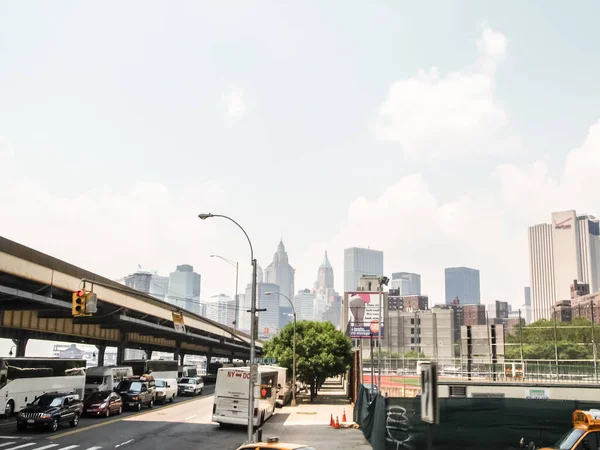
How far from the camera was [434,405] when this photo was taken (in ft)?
29.0

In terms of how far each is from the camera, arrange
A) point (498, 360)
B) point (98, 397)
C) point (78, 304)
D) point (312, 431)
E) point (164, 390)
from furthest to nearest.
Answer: point (498, 360)
point (164, 390)
point (98, 397)
point (312, 431)
point (78, 304)

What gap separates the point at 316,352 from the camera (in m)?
58.2

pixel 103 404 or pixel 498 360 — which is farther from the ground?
pixel 498 360

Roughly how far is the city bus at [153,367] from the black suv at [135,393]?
19.8 metres

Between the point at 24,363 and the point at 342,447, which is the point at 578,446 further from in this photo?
the point at 24,363

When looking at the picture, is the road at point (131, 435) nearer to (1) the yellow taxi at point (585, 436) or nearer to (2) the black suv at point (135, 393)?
(2) the black suv at point (135, 393)

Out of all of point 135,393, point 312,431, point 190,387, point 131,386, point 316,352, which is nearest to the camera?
point 312,431

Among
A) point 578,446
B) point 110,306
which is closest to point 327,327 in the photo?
point 110,306

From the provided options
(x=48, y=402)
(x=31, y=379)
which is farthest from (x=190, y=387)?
(x=48, y=402)

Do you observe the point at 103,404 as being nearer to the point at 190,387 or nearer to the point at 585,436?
the point at 190,387

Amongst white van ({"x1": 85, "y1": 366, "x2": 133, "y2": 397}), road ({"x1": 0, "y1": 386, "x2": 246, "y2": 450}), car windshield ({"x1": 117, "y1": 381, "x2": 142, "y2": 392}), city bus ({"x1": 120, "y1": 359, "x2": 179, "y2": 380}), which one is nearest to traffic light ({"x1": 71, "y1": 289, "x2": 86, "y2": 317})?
road ({"x1": 0, "y1": 386, "x2": 246, "y2": 450})

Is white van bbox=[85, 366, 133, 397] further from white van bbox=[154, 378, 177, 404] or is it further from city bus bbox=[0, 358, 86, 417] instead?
city bus bbox=[0, 358, 86, 417]

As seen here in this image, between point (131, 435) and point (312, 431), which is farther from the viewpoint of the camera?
point (312, 431)

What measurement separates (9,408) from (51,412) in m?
10.4
